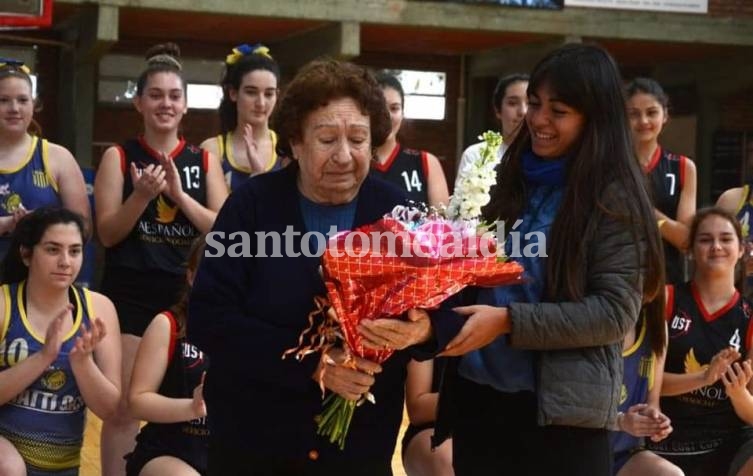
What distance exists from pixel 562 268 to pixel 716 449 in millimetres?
2297

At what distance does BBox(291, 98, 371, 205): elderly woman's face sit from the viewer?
8.42ft

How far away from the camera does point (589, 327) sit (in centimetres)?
250

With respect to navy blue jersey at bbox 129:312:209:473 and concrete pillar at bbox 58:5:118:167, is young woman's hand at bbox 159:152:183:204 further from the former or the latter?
concrete pillar at bbox 58:5:118:167

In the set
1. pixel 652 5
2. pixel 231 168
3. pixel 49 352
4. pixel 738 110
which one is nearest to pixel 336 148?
pixel 49 352

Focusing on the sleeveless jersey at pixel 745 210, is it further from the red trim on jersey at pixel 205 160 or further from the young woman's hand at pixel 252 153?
the red trim on jersey at pixel 205 160

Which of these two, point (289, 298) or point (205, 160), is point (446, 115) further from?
point (289, 298)

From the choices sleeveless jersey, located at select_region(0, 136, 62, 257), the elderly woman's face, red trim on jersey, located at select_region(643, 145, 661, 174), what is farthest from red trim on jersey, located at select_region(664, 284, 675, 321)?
sleeveless jersey, located at select_region(0, 136, 62, 257)

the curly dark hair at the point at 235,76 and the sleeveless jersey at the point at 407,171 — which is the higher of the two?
the curly dark hair at the point at 235,76

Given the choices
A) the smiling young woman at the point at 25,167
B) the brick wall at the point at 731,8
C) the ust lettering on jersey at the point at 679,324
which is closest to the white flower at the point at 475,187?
the ust lettering on jersey at the point at 679,324

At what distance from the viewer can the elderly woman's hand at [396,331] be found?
237 centimetres

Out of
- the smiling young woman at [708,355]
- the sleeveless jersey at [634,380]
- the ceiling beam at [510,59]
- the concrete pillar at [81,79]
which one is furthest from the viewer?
the ceiling beam at [510,59]

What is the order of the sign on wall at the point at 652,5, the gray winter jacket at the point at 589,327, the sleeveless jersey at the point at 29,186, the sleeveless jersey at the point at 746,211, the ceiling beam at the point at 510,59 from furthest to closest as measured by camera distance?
1. the ceiling beam at the point at 510,59
2. the sign on wall at the point at 652,5
3. the sleeveless jersey at the point at 746,211
4. the sleeveless jersey at the point at 29,186
5. the gray winter jacket at the point at 589,327

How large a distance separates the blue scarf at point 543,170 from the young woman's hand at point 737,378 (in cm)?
173

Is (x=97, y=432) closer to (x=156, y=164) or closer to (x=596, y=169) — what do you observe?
(x=156, y=164)
